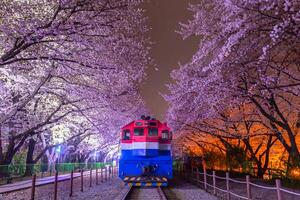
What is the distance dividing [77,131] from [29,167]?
5378mm

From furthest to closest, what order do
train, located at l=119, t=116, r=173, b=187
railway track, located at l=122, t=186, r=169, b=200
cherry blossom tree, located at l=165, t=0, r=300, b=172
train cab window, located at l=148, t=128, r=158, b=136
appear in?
train cab window, located at l=148, t=128, r=158, b=136, train, located at l=119, t=116, r=173, b=187, railway track, located at l=122, t=186, r=169, b=200, cherry blossom tree, located at l=165, t=0, r=300, b=172

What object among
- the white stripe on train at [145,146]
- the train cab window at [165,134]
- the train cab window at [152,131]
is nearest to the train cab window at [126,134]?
the white stripe on train at [145,146]

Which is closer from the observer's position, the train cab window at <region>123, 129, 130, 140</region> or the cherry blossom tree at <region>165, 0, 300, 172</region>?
the cherry blossom tree at <region>165, 0, 300, 172</region>

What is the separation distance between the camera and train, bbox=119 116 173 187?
664 inches

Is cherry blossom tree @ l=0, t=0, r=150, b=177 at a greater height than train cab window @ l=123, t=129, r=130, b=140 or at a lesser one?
greater

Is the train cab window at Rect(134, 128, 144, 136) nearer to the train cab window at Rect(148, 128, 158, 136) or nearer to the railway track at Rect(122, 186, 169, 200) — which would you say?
the train cab window at Rect(148, 128, 158, 136)

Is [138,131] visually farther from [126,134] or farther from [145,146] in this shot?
[145,146]

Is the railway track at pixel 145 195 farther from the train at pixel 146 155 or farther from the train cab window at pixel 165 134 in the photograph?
the train cab window at pixel 165 134

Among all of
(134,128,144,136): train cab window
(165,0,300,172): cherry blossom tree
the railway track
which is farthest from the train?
(165,0,300,172): cherry blossom tree

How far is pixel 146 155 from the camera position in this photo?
17.2 meters

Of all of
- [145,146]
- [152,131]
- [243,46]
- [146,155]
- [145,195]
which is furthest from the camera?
[152,131]

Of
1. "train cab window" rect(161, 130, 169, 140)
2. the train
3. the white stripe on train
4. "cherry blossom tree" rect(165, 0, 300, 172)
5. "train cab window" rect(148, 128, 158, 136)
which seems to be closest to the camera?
"cherry blossom tree" rect(165, 0, 300, 172)

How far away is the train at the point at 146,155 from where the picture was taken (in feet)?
55.4

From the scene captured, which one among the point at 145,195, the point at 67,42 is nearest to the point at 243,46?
the point at 67,42
